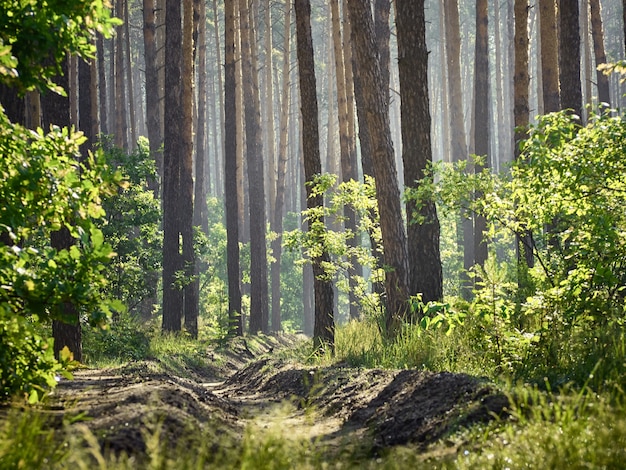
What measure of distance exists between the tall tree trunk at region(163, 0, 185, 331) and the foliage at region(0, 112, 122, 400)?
14213mm

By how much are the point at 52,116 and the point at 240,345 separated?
11048mm

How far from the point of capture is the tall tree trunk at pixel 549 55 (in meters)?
15.9

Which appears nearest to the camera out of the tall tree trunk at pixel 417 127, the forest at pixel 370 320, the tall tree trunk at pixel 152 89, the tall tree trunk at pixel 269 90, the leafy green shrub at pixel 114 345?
the forest at pixel 370 320

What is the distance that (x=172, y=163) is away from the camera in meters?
19.3

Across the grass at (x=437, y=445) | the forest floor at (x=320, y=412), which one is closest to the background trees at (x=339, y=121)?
the forest floor at (x=320, y=412)

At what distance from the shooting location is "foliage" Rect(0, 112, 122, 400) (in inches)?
175

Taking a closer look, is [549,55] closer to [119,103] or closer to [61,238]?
[61,238]

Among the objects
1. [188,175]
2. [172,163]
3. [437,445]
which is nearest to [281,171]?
[188,175]

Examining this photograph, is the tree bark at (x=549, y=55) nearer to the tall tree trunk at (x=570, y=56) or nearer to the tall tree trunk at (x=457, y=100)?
the tall tree trunk at (x=570, y=56)

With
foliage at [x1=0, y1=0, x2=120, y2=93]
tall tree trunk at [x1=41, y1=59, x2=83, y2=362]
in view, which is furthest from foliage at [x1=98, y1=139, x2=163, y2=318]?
foliage at [x1=0, y1=0, x2=120, y2=93]

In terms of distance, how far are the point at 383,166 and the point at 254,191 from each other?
15151 mm

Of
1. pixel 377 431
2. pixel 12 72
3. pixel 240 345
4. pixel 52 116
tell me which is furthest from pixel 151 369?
pixel 240 345

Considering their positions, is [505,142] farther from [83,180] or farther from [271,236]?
[83,180]

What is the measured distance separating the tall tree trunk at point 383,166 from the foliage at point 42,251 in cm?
714
